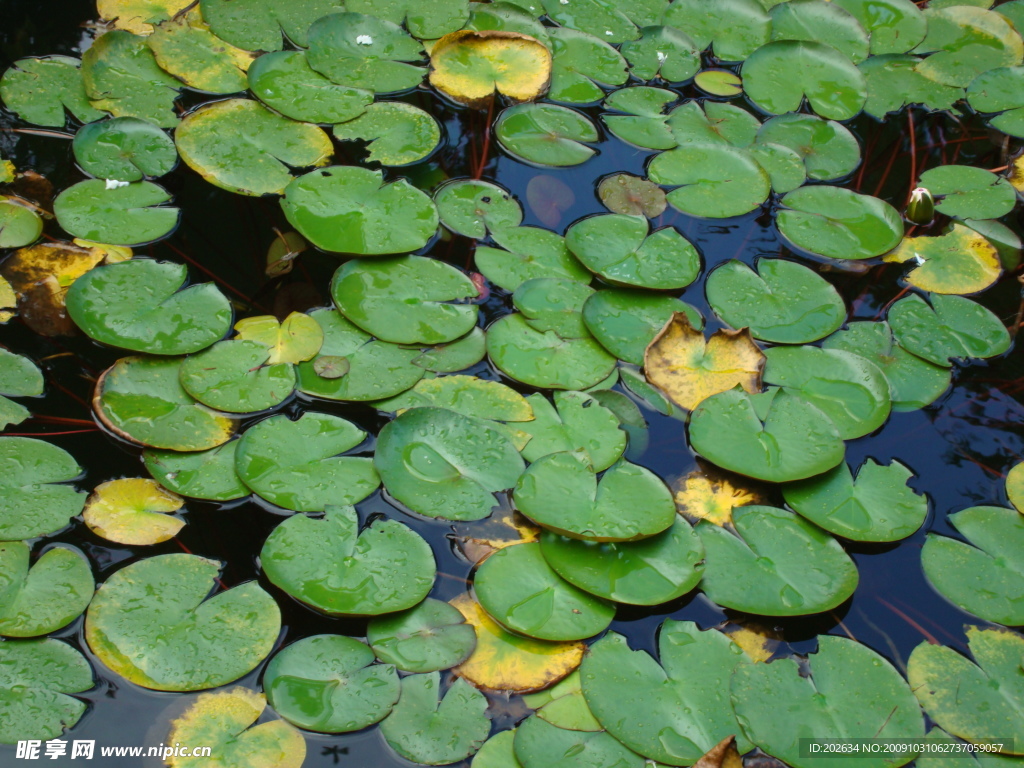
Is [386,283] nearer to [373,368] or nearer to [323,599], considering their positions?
[373,368]

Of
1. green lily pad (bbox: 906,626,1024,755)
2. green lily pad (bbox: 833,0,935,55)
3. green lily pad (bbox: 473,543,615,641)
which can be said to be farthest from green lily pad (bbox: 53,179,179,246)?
green lily pad (bbox: 833,0,935,55)

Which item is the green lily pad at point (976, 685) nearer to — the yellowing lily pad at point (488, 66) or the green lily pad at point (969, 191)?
the green lily pad at point (969, 191)

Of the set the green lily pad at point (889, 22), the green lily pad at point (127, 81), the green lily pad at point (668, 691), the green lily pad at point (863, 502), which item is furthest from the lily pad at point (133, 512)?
the green lily pad at point (889, 22)

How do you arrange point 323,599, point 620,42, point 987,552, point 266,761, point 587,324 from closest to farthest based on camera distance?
1. point 266,761
2. point 323,599
3. point 987,552
4. point 587,324
5. point 620,42

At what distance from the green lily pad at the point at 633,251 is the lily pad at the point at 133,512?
1500 mm

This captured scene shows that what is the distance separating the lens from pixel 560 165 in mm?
2953

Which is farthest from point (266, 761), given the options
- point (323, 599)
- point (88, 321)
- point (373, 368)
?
point (88, 321)

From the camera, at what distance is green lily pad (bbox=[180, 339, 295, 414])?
219 cm

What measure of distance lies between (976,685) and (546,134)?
2340 mm

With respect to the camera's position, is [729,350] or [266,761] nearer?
[266,761]

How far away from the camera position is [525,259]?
8.61 ft

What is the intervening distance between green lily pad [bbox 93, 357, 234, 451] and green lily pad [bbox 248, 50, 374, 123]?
125cm

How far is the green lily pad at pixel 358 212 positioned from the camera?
100.0 inches

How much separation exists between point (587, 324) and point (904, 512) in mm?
1083
